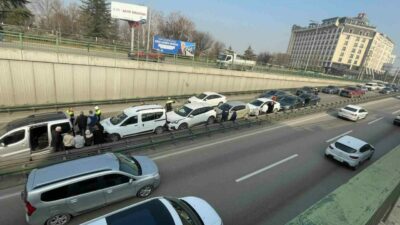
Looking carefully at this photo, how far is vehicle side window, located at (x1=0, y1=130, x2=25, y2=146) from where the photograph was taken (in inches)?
366

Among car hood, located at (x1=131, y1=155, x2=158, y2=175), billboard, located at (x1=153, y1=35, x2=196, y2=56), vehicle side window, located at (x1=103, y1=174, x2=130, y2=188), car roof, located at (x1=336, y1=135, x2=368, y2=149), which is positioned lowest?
car hood, located at (x1=131, y1=155, x2=158, y2=175)

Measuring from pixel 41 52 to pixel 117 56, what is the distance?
599 cm

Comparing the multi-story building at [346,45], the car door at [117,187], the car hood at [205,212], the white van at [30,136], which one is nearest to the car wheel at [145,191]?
the car door at [117,187]

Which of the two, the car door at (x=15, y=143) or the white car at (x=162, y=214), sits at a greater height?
the white car at (x=162, y=214)

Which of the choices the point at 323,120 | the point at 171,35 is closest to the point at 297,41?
the point at 171,35

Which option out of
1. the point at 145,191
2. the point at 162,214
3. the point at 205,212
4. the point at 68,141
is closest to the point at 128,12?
the point at 68,141

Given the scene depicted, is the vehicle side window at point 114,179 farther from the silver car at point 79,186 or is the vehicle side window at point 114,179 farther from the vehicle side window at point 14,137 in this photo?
the vehicle side window at point 14,137

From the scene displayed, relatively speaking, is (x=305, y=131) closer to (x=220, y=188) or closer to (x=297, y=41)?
(x=220, y=188)

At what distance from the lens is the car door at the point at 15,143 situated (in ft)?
30.4

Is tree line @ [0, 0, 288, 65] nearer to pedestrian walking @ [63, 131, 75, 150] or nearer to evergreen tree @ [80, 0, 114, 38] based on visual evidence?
evergreen tree @ [80, 0, 114, 38]

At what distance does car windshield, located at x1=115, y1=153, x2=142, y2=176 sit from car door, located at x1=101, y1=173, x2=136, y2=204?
265mm

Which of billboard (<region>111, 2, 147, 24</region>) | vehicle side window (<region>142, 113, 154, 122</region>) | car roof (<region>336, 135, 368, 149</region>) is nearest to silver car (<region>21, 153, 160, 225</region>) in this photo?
vehicle side window (<region>142, 113, 154, 122</region>)

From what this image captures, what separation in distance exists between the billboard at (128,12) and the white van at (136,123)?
68.1 ft

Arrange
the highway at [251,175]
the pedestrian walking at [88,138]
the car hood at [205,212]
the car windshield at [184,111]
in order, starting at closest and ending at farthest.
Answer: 1. the car hood at [205,212]
2. the highway at [251,175]
3. the pedestrian walking at [88,138]
4. the car windshield at [184,111]
